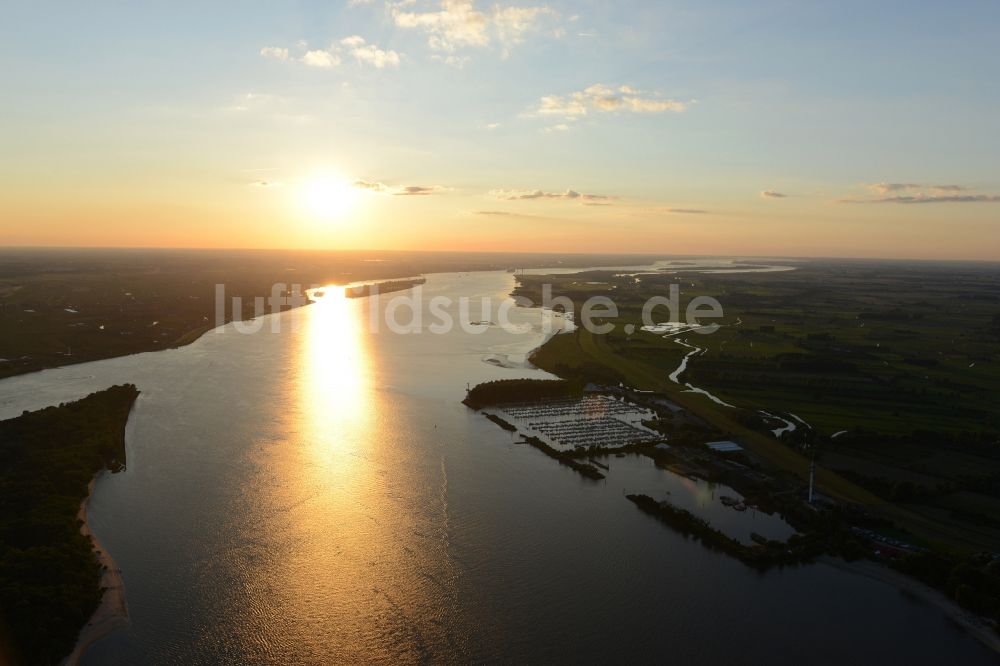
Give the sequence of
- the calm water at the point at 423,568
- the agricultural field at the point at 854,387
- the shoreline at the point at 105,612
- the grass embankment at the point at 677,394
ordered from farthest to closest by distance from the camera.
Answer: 1. the grass embankment at the point at 677,394
2. the agricultural field at the point at 854,387
3. the calm water at the point at 423,568
4. the shoreline at the point at 105,612

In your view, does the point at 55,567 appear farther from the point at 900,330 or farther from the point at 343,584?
the point at 900,330

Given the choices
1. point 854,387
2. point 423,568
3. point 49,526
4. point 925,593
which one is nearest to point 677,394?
point 854,387

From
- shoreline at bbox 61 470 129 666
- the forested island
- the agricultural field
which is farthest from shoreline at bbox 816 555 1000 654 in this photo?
the forested island

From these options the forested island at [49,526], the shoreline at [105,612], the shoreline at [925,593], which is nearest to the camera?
the forested island at [49,526]

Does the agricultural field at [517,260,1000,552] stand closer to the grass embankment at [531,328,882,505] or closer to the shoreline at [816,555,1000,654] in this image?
the grass embankment at [531,328,882,505]

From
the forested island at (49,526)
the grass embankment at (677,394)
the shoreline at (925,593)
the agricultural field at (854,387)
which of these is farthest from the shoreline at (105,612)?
the agricultural field at (854,387)

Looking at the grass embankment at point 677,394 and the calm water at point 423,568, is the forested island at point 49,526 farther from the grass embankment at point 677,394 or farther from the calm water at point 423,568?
the grass embankment at point 677,394

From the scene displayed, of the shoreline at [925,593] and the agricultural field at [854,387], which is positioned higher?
the agricultural field at [854,387]

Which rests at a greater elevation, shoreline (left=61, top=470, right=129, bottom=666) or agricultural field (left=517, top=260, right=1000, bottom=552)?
agricultural field (left=517, top=260, right=1000, bottom=552)
